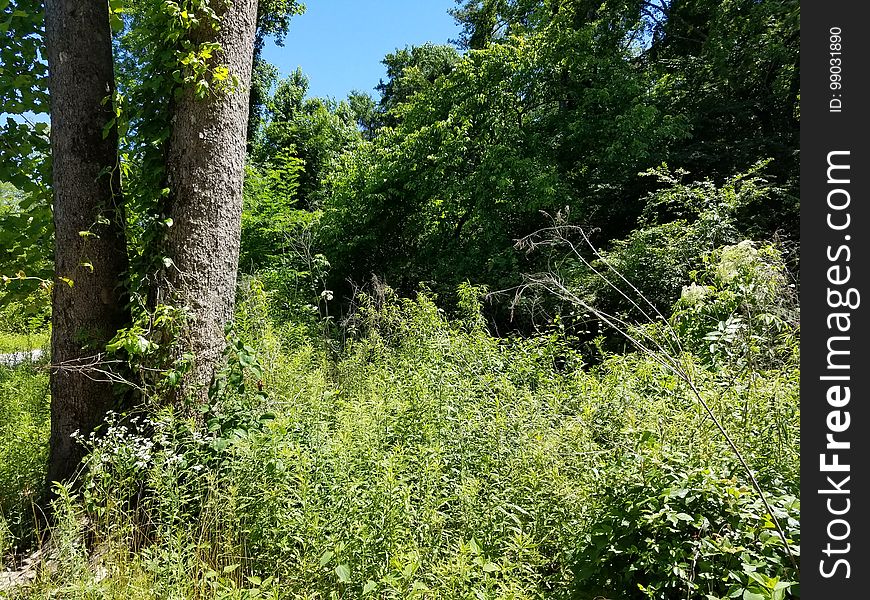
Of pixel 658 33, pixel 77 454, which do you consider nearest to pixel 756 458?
pixel 77 454

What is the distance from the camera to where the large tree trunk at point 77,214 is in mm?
3057

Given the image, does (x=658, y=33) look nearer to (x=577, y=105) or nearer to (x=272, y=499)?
(x=577, y=105)

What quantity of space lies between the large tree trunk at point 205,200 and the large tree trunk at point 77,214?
17.4 inches

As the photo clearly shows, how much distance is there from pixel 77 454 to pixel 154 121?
7.41 ft

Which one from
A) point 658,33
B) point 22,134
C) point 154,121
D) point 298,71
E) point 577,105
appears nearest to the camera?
point 154,121

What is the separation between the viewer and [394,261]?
9.56 meters

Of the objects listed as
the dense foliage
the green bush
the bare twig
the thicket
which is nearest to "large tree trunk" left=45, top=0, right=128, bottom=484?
the dense foliage

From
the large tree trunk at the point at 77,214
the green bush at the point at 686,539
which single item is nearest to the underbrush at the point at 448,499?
the green bush at the point at 686,539

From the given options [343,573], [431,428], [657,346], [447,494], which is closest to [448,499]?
[447,494]

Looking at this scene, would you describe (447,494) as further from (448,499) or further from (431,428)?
(431,428)

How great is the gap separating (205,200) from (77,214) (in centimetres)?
79

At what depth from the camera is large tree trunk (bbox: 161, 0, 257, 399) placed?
10.5 ft

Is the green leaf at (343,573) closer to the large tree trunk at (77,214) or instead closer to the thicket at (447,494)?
the thicket at (447,494)

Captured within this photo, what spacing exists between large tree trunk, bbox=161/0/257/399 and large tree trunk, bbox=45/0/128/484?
44 centimetres
